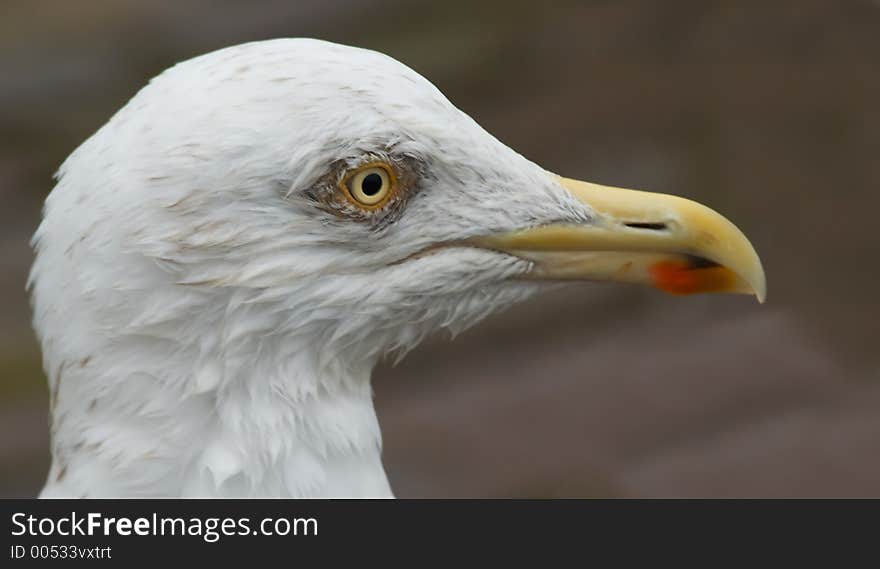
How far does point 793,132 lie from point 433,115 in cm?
390

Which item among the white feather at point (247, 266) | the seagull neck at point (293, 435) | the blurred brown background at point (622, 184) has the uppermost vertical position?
the blurred brown background at point (622, 184)

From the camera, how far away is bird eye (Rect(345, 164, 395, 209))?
2.31m

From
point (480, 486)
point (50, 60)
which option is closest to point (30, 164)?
point (50, 60)

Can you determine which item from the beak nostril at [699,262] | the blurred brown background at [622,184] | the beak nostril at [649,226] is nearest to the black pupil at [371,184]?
the beak nostril at [649,226]

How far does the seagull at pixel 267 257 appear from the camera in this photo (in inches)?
88.8

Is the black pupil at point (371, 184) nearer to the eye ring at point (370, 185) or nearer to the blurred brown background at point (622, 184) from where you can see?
the eye ring at point (370, 185)

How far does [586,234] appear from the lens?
248cm

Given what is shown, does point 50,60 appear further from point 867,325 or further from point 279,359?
point 279,359

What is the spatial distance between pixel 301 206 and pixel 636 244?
59cm

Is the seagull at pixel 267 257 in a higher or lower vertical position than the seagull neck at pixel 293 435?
higher

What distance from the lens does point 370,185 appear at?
7.61 feet

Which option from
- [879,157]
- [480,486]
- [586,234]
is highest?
[879,157]

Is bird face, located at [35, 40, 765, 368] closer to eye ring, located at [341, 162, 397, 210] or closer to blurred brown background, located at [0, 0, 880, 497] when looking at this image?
eye ring, located at [341, 162, 397, 210]

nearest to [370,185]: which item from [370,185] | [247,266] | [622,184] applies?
[370,185]
